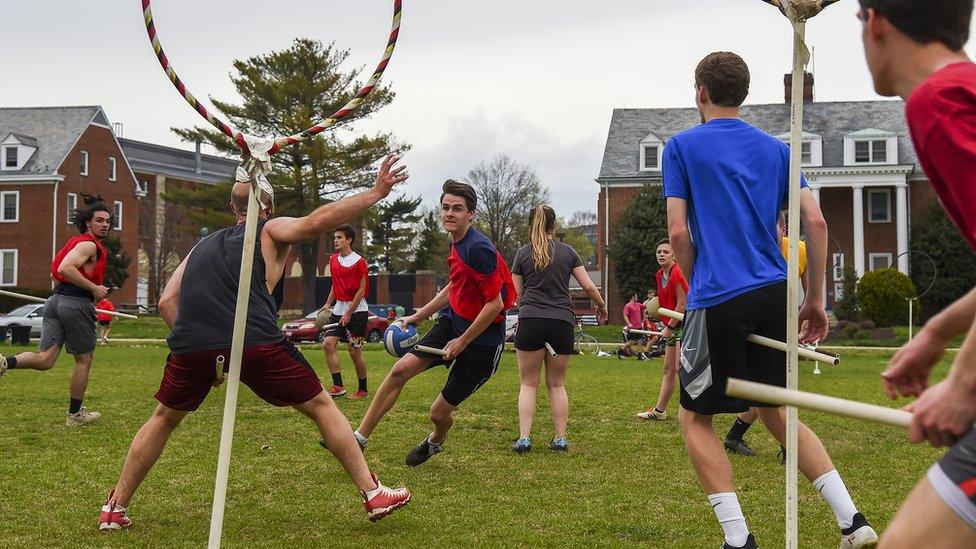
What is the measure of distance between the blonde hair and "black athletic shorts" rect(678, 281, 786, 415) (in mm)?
4328

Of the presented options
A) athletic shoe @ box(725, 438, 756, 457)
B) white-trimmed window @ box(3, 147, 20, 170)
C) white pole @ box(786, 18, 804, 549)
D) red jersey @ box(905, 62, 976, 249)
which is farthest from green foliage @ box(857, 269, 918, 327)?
white-trimmed window @ box(3, 147, 20, 170)

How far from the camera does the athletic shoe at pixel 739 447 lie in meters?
8.59

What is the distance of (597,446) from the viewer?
9.02 meters

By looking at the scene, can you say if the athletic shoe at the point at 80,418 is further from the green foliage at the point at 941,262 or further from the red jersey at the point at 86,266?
the green foliage at the point at 941,262

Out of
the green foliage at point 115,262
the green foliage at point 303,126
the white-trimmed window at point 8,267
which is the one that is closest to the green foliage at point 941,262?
the green foliage at point 303,126

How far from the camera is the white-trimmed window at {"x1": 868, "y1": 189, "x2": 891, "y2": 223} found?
178ft

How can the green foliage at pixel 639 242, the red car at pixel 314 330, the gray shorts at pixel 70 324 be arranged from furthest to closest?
the green foliage at pixel 639 242, the red car at pixel 314 330, the gray shorts at pixel 70 324

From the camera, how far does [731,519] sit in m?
4.57

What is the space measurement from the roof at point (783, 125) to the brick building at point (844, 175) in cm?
5

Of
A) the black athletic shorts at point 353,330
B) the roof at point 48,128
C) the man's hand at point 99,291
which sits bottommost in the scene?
the black athletic shorts at point 353,330

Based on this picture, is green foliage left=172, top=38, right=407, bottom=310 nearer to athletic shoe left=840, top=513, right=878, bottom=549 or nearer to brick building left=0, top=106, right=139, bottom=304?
brick building left=0, top=106, right=139, bottom=304

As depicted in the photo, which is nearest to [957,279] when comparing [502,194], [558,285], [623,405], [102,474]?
[502,194]

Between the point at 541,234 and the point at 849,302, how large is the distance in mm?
37875

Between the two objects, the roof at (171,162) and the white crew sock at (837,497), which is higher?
the roof at (171,162)
